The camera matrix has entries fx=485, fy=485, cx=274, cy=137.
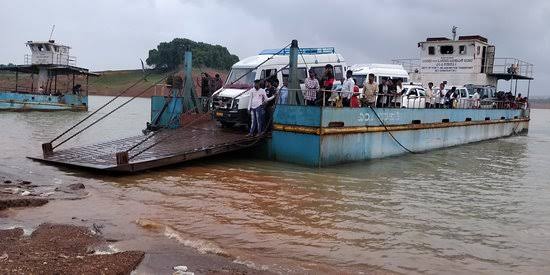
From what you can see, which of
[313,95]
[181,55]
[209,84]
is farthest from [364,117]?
[181,55]

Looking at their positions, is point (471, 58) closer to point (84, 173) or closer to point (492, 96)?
point (492, 96)

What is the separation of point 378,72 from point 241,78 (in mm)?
5720

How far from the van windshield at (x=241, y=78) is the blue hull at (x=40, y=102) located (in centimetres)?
2303

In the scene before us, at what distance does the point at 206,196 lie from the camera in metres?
8.40

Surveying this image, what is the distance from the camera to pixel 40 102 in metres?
32.8

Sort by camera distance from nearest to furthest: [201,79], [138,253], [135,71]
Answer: [138,253]
[201,79]
[135,71]

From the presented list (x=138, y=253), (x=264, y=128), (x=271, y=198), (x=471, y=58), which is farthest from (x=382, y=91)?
(x=471, y=58)

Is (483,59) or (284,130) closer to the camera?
(284,130)

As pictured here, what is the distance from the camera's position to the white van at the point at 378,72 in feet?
55.9

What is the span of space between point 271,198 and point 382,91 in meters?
7.32

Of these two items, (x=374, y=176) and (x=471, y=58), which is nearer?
(x=374, y=176)

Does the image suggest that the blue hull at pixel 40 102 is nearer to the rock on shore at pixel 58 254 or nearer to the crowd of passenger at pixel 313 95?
the crowd of passenger at pixel 313 95

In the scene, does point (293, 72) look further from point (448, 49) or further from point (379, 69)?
point (448, 49)

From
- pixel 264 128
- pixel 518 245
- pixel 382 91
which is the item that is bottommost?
pixel 518 245
